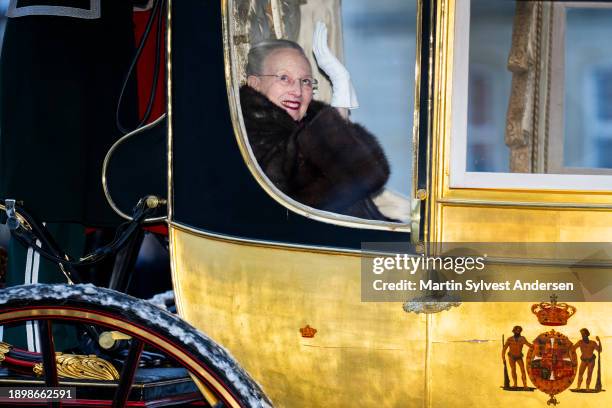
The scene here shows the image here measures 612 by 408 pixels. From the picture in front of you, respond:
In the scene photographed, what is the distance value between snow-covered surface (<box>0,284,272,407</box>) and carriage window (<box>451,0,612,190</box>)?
49.5 inches

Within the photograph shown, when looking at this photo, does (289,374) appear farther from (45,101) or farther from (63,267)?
(45,101)

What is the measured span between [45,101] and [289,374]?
900mm

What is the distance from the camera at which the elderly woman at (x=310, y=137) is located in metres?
1.83

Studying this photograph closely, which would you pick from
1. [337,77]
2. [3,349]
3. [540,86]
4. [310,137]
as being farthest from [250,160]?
[540,86]

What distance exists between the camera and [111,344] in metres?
1.99

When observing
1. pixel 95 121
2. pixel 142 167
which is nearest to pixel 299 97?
pixel 142 167

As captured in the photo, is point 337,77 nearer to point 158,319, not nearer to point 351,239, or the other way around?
point 351,239

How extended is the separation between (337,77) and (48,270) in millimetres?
926

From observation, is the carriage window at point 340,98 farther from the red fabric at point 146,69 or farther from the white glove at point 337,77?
the red fabric at point 146,69

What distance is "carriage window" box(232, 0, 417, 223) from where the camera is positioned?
1.82 meters

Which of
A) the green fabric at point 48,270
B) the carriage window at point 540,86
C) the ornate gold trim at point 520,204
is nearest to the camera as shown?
the ornate gold trim at point 520,204

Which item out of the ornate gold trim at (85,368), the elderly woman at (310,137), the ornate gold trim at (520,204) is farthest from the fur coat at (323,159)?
the ornate gold trim at (85,368)

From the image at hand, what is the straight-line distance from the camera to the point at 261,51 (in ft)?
6.12

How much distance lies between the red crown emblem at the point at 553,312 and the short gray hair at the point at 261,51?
0.67 m
